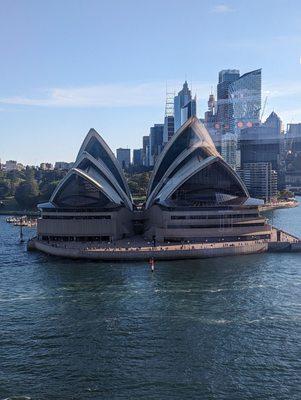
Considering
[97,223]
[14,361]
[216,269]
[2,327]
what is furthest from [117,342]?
[97,223]

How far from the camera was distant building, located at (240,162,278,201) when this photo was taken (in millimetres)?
133875

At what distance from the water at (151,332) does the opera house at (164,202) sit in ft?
30.7

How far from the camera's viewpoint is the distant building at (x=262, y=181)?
439ft

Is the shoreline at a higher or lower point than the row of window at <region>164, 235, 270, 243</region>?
higher

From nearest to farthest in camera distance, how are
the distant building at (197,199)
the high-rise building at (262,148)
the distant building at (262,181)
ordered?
the distant building at (197,199) → the distant building at (262,181) → the high-rise building at (262,148)

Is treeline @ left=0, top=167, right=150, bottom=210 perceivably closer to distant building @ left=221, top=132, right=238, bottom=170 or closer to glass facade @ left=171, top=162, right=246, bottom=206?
distant building @ left=221, top=132, right=238, bottom=170

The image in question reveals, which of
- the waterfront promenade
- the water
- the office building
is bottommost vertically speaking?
the water

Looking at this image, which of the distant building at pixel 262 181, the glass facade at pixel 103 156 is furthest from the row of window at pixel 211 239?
A: the distant building at pixel 262 181

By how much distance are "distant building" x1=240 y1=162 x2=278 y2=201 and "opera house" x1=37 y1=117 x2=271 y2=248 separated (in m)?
72.4

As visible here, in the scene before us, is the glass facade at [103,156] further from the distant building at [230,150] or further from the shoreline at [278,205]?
the distant building at [230,150]

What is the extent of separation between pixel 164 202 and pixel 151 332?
28.5m

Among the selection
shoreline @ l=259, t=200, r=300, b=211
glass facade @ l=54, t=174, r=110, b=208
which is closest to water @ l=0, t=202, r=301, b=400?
glass facade @ l=54, t=174, r=110, b=208

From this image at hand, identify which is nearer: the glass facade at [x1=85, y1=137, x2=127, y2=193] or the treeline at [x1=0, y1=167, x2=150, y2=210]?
the glass facade at [x1=85, y1=137, x2=127, y2=193]

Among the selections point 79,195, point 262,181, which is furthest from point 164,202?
point 262,181
